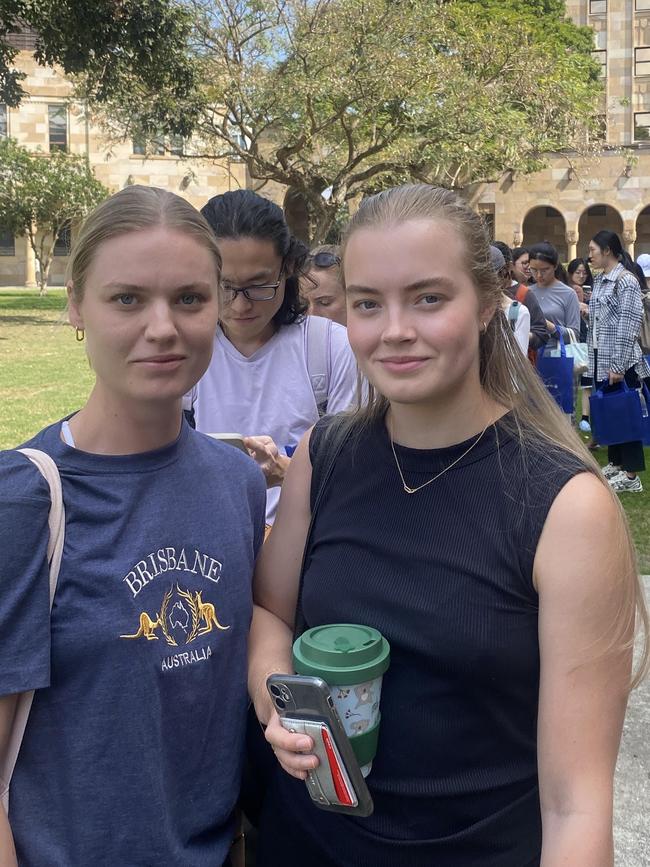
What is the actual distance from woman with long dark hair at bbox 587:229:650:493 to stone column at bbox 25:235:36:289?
49116mm

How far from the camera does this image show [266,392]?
2803mm

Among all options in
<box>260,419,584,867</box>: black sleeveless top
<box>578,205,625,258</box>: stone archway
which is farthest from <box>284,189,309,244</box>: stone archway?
<box>578,205,625,258</box>: stone archway

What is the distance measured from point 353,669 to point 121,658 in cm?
38

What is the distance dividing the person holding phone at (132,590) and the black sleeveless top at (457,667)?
0.84 feet

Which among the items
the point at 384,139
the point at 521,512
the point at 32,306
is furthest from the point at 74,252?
the point at 32,306

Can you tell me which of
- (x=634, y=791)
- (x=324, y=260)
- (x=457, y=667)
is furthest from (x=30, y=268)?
(x=457, y=667)

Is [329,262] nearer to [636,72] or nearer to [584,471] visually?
[584,471]

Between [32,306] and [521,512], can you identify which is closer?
[521,512]

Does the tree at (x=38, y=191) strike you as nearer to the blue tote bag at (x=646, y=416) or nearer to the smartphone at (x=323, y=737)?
the blue tote bag at (x=646, y=416)

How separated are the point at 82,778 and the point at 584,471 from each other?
101 centimetres

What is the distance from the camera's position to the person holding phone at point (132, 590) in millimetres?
1392

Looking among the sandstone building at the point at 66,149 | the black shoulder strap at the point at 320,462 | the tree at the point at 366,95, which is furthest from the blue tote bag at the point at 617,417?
the sandstone building at the point at 66,149

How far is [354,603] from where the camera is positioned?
164 cm

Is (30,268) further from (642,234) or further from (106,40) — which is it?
(106,40)
